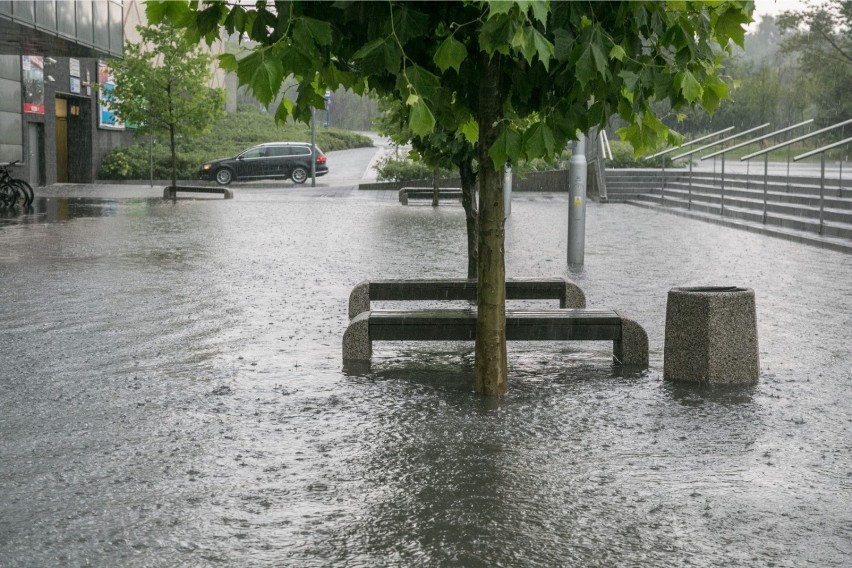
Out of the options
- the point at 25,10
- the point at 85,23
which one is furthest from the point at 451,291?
the point at 85,23

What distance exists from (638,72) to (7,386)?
440 cm

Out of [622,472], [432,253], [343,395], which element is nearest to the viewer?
[622,472]

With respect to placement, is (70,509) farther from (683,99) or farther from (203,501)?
(683,99)

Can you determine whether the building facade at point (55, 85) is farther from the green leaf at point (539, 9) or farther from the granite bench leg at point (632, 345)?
the green leaf at point (539, 9)

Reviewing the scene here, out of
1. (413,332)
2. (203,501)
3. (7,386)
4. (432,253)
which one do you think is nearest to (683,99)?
(413,332)

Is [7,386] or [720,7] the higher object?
[720,7]

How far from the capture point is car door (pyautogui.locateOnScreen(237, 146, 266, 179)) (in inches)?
1805

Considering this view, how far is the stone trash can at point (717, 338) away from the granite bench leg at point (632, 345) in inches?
18.1

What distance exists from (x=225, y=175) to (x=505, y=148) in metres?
40.8

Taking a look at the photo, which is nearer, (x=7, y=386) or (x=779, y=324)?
(x=7, y=386)

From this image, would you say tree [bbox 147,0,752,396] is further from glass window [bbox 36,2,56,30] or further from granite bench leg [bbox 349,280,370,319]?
glass window [bbox 36,2,56,30]

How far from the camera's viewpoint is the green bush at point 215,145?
48.1 meters

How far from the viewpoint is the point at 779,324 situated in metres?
10.4

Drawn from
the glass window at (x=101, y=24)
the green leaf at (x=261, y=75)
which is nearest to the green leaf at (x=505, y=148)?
the green leaf at (x=261, y=75)
